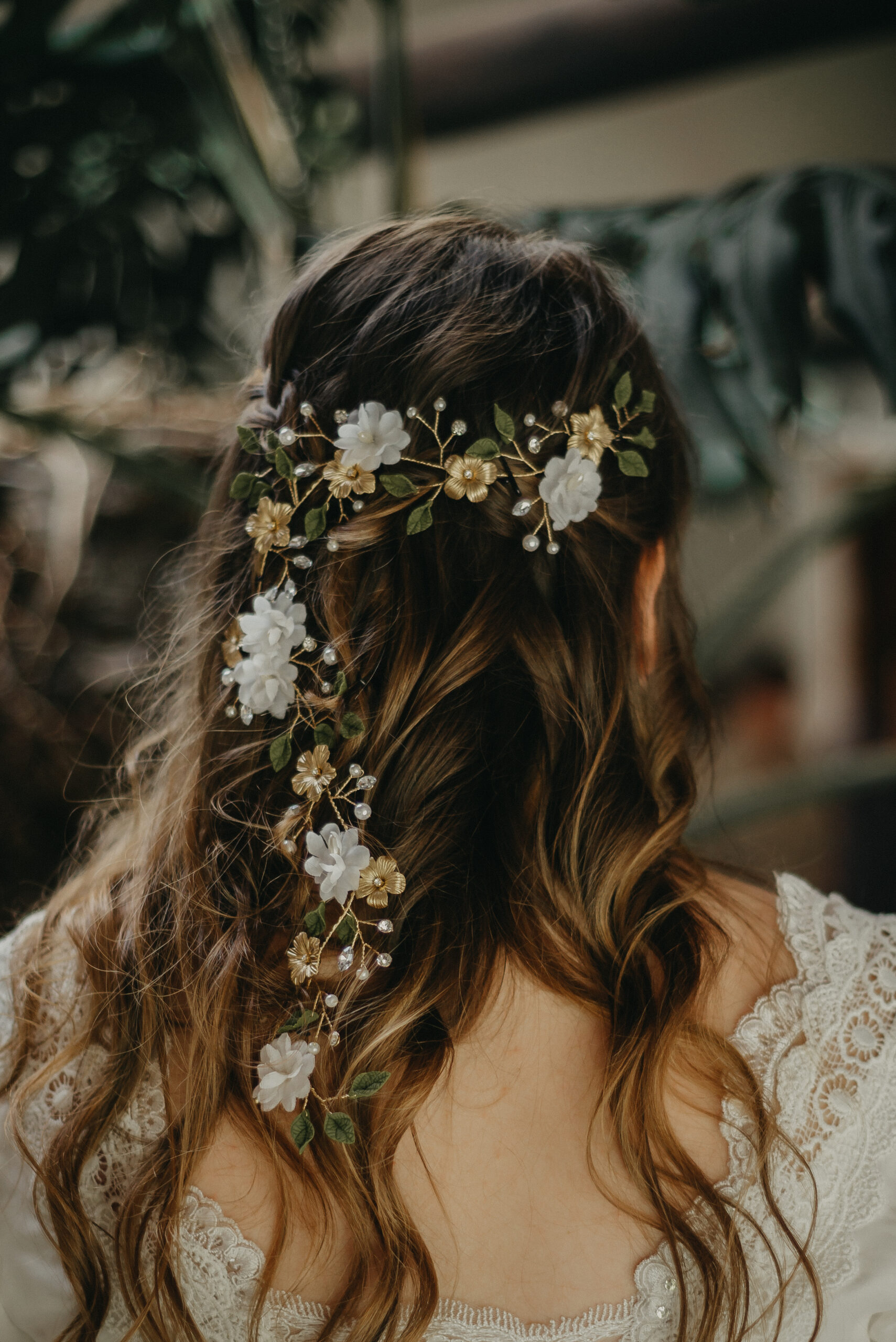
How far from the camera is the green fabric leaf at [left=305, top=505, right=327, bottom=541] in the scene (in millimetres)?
741

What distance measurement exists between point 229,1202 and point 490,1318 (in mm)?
209

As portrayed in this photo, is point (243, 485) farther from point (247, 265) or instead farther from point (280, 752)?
point (247, 265)

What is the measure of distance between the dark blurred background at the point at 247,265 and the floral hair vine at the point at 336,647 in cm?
40

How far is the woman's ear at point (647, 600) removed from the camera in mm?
814

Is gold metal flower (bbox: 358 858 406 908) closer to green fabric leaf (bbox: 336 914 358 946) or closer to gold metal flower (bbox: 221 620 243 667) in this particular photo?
green fabric leaf (bbox: 336 914 358 946)

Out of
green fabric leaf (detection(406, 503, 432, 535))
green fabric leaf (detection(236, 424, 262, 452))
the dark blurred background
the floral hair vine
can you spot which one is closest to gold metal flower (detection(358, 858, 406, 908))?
the floral hair vine

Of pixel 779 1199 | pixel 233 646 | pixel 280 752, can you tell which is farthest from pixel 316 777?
pixel 779 1199

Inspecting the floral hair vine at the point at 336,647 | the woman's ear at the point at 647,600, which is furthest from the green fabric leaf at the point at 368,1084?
the woman's ear at the point at 647,600

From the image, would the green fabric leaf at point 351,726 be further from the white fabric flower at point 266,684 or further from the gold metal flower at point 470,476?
the gold metal flower at point 470,476

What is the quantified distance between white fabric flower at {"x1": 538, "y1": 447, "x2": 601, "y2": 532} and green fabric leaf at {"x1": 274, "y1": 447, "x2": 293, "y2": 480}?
0.20 m

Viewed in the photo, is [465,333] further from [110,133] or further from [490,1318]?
[110,133]

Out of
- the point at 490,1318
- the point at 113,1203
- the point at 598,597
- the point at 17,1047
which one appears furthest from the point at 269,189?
the point at 490,1318

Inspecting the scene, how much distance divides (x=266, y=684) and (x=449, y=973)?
0.88ft

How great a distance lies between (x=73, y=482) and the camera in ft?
5.65
